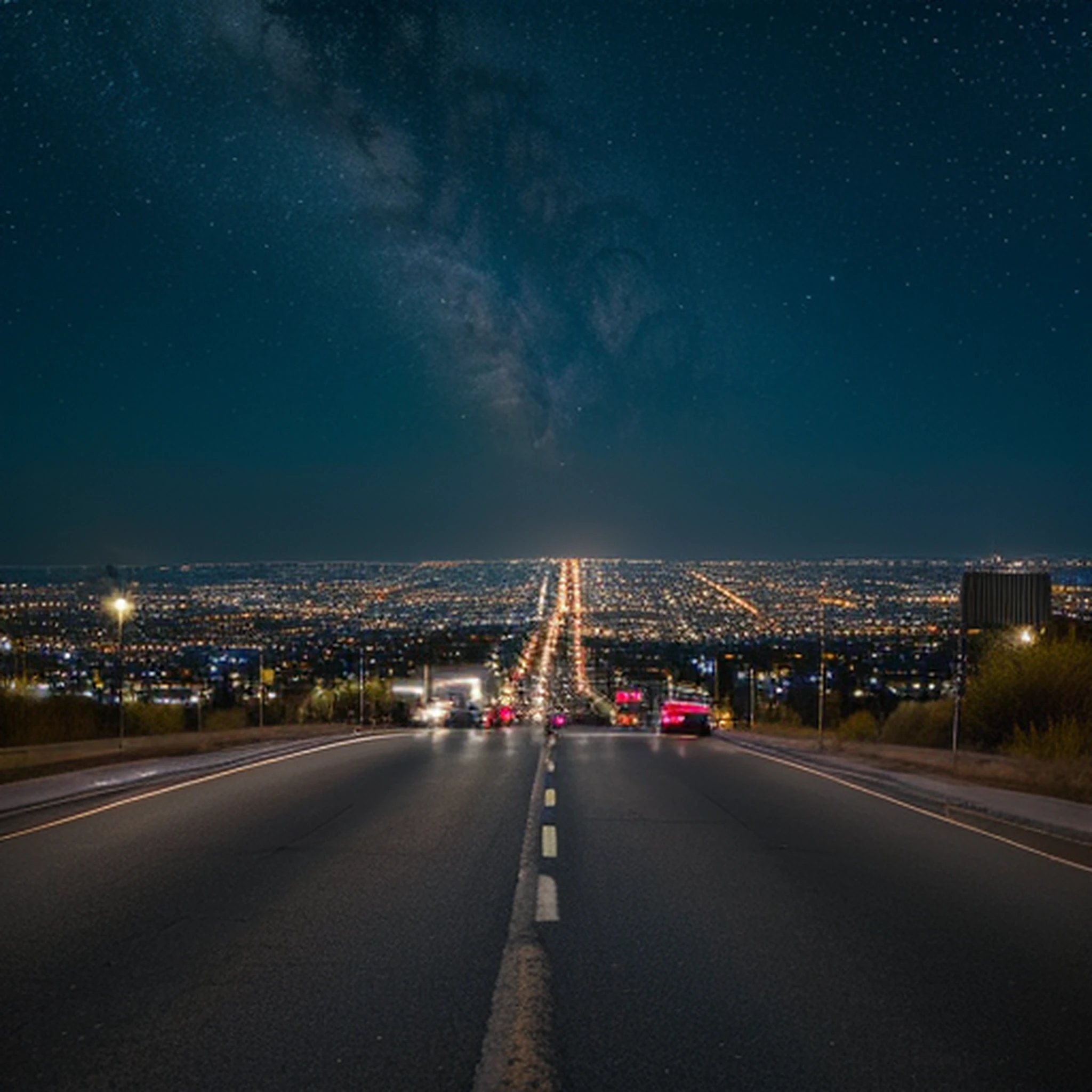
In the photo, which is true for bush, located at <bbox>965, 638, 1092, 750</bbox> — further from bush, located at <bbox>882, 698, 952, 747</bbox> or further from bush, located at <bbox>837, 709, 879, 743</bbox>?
bush, located at <bbox>837, 709, 879, 743</bbox>

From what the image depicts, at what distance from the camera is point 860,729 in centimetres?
4481

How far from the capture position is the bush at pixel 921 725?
38031mm

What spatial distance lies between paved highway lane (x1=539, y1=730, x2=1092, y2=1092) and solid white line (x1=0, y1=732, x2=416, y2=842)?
269 inches

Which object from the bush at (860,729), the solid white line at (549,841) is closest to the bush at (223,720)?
the bush at (860,729)

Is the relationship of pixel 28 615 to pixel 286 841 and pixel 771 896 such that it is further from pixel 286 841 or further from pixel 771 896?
pixel 771 896

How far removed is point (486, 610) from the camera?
449 ft

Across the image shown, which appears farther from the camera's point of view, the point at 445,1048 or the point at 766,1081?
the point at 445,1048

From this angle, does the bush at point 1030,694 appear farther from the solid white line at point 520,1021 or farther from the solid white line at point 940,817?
the solid white line at point 520,1021

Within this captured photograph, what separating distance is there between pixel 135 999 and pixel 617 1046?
293 centimetres

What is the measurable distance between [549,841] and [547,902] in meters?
3.64

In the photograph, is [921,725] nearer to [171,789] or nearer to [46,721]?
[171,789]

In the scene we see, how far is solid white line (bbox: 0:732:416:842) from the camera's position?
1433 centimetres

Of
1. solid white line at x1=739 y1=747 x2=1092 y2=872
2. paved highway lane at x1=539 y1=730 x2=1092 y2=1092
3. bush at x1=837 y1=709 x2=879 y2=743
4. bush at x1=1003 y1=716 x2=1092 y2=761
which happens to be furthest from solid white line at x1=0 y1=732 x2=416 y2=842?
bush at x1=1003 y1=716 x2=1092 y2=761

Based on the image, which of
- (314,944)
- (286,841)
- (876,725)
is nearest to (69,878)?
(286,841)
